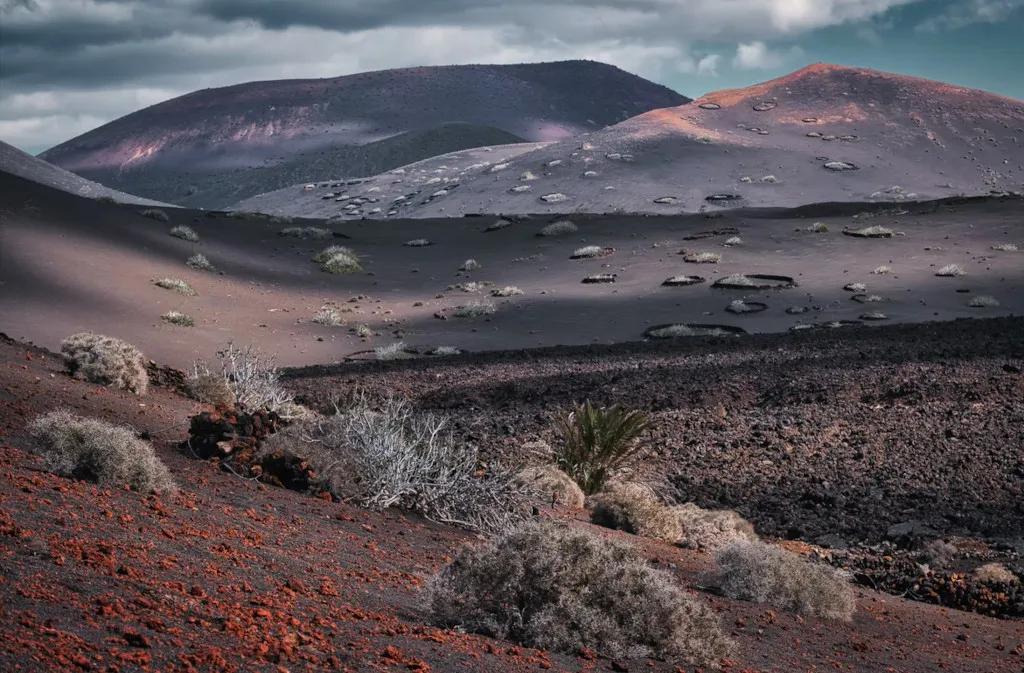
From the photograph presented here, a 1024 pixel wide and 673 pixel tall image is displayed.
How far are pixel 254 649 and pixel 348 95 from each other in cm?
13018

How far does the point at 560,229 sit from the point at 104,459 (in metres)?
36.4

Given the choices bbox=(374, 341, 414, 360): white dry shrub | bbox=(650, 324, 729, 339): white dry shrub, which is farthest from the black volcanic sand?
bbox=(650, 324, 729, 339): white dry shrub

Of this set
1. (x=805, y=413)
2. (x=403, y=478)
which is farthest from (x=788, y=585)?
(x=805, y=413)

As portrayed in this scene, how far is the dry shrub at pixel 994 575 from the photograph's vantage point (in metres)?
9.26

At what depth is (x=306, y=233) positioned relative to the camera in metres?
42.3

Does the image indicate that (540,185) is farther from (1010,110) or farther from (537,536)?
(537,536)

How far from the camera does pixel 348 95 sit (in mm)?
129625

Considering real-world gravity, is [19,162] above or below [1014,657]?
above

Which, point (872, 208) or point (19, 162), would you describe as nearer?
point (872, 208)

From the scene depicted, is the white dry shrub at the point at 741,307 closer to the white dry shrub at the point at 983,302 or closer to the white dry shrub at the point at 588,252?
the white dry shrub at the point at 983,302

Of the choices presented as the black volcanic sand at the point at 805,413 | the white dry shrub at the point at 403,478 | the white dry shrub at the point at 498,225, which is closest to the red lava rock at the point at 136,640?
the white dry shrub at the point at 403,478

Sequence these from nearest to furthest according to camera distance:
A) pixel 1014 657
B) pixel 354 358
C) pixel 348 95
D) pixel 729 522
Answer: pixel 1014 657, pixel 729 522, pixel 354 358, pixel 348 95

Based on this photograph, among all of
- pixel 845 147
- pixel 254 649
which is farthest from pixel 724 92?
pixel 254 649

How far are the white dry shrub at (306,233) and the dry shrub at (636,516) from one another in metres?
32.7
